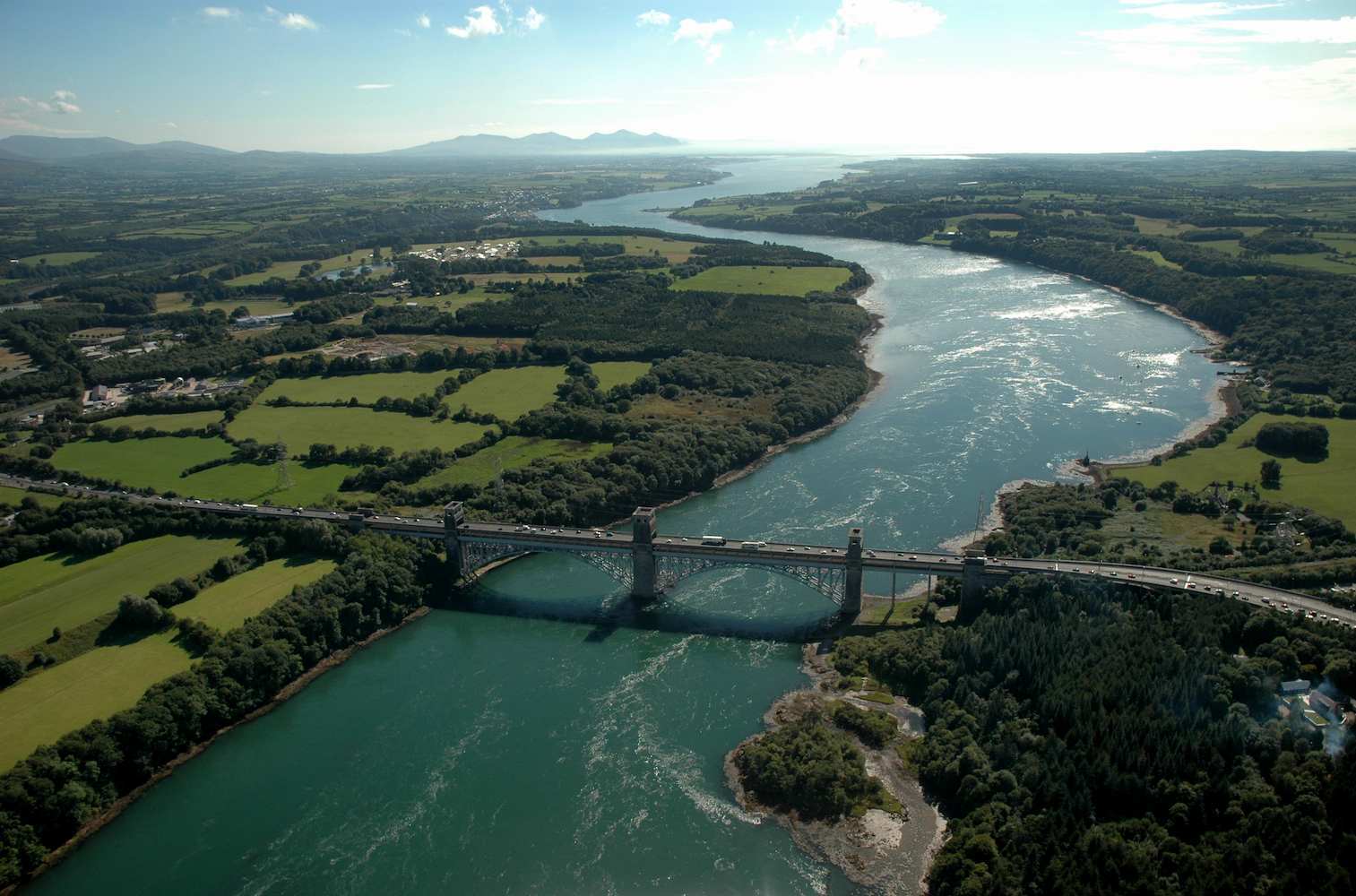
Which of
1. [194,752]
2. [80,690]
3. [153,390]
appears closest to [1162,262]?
[153,390]

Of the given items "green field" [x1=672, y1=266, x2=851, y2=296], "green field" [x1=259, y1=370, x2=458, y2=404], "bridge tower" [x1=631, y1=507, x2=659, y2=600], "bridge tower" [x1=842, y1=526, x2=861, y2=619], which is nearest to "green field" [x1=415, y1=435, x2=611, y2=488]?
"bridge tower" [x1=631, y1=507, x2=659, y2=600]

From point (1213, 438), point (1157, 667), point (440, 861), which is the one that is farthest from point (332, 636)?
point (1213, 438)

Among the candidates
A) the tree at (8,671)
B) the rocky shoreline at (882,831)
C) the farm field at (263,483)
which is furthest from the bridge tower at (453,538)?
the rocky shoreline at (882,831)

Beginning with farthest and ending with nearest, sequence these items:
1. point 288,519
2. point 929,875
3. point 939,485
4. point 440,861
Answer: point 939,485
point 288,519
point 440,861
point 929,875

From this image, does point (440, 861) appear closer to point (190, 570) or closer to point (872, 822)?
point (872, 822)

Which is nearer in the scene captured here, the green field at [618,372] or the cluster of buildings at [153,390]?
the cluster of buildings at [153,390]

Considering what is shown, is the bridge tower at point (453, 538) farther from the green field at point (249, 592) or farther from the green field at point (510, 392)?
the green field at point (510, 392)
